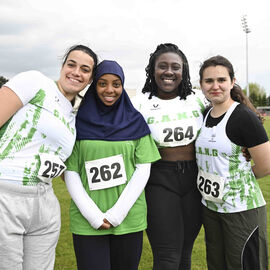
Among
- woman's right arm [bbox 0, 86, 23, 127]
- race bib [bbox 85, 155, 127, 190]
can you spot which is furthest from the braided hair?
woman's right arm [bbox 0, 86, 23, 127]

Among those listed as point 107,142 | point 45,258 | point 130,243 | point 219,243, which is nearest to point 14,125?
point 107,142

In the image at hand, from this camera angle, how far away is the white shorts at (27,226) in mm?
2027

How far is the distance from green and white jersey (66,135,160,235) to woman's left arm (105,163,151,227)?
42 mm

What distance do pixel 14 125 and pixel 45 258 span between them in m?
0.97

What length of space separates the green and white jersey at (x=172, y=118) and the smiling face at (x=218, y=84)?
281 millimetres

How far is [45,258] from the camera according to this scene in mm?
2266

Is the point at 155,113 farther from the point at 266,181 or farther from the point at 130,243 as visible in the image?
the point at 266,181

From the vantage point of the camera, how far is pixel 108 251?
8.32ft

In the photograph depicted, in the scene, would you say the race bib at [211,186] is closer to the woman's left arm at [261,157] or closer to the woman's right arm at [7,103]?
the woman's left arm at [261,157]

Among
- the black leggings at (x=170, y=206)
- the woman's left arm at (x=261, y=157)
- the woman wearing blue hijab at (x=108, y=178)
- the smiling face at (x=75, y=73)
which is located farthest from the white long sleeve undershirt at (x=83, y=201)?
the woman's left arm at (x=261, y=157)

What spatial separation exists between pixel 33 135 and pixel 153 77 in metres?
1.40

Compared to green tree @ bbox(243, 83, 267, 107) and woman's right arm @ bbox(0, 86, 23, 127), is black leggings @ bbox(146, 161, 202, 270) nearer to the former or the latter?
woman's right arm @ bbox(0, 86, 23, 127)

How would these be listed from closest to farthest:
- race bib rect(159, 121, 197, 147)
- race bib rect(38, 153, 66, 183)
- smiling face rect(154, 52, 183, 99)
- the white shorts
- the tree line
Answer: the white shorts, race bib rect(38, 153, 66, 183), race bib rect(159, 121, 197, 147), smiling face rect(154, 52, 183, 99), the tree line

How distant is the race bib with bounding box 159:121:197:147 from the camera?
270cm
